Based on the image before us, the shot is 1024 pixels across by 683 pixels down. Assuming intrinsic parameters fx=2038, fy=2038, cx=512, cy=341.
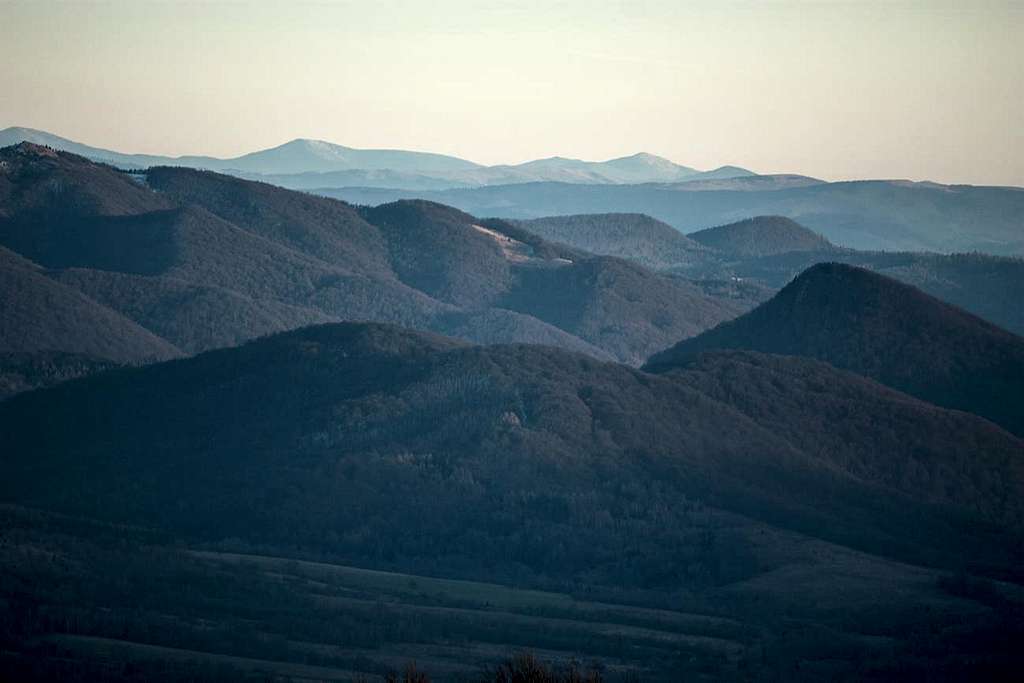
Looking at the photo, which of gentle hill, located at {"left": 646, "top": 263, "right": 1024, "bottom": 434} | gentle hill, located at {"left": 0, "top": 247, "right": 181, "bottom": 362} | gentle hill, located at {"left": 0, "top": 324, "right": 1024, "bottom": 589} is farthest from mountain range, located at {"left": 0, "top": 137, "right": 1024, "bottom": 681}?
gentle hill, located at {"left": 0, "top": 247, "right": 181, "bottom": 362}

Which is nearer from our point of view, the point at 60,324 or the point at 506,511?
the point at 506,511

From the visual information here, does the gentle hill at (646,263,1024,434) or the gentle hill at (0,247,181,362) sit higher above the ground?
the gentle hill at (646,263,1024,434)

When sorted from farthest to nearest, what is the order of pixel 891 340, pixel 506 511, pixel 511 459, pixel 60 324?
pixel 60 324, pixel 891 340, pixel 511 459, pixel 506 511

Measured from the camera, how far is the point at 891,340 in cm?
17412

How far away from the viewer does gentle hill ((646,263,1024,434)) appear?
16825 cm

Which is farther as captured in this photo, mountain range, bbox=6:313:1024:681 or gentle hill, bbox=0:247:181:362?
gentle hill, bbox=0:247:181:362

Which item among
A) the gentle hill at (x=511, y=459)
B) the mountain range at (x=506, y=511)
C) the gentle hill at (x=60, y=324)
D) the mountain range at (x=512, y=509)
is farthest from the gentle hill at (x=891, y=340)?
the gentle hill at (x=60, y=324)

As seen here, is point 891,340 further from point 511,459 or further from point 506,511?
point 506,511

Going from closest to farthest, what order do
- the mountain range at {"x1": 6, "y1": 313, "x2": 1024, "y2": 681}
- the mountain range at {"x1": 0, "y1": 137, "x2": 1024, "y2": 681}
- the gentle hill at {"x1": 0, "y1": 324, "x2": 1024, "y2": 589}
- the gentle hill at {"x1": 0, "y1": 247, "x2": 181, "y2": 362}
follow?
1. the mountain range at {"x1": 0, "y1": 137, "x2": 1024, "y2": 681}
2. the mountain range at {"x1": 6, "y1": 313, "x2": 1024, "y2": 681}
3. the gentle hill at {"x1": 0, "y1": 324, "x2": 1024, "y2": 589}
4. the gentle hill at {"x1": 0, "y1": 247, "x2": 181, "y2": 362}

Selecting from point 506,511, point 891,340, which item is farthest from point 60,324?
point 891,340

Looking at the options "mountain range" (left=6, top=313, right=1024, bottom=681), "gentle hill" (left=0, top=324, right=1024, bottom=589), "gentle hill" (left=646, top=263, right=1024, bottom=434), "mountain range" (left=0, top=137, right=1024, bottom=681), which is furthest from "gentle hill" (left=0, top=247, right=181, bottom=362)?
"gentle hill" (left=646, top=263, right=1024, bottom=434)

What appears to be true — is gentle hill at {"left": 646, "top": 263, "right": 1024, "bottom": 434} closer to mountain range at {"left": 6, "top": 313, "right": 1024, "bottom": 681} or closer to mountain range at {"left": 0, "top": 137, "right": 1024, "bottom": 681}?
mountain range at {"left": 0, "top": 137, "right": 1024, "bottom": 681}

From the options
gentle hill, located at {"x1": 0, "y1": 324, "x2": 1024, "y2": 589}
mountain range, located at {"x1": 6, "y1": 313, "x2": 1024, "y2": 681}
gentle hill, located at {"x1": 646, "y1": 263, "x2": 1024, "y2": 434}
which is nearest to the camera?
mountain range, located at {"x1": 6, "y1": 313, "x2": 1024, "y2": 681}

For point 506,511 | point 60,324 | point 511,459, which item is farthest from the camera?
point 60,324
